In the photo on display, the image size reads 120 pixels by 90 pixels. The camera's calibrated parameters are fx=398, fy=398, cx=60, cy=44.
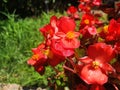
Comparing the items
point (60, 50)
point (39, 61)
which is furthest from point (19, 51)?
point (60, 50)

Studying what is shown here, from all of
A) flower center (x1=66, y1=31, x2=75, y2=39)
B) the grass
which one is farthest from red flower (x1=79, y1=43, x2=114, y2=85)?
the grass

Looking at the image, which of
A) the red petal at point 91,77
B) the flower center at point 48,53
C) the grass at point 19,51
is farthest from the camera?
the grass at point 19,51

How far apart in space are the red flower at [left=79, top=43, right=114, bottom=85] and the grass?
1.85 m

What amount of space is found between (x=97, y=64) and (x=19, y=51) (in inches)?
108

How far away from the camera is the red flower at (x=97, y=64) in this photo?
5.80ft

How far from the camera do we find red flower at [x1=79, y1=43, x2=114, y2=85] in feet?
5.80

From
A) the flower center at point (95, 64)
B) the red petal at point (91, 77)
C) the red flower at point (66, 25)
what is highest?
the red flower at point (66, 25)

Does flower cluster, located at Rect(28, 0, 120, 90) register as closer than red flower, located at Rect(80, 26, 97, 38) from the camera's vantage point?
Yes

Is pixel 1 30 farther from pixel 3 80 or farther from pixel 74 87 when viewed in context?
pixel 74 87

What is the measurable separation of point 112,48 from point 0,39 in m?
3.08

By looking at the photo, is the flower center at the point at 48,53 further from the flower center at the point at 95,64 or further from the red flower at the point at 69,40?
the flower center at the point at 95,64

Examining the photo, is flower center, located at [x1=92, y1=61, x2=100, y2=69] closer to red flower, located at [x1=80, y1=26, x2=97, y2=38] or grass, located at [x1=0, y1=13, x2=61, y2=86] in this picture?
red flower, located at [x1=80, y1=26, x2=97, y2=38]

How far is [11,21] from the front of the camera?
17.1 ft

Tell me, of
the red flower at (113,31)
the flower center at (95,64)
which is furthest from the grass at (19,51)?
the flower center at (95,64)
